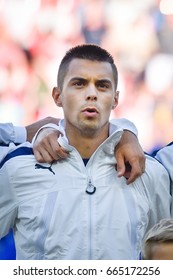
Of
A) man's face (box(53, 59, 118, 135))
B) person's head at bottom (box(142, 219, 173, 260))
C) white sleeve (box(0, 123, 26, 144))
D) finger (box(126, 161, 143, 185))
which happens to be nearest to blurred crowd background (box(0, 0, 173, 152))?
white sleeve (box(0, 123, 26, 144))

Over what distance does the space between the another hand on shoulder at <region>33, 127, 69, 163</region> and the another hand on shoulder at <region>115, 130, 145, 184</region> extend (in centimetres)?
14

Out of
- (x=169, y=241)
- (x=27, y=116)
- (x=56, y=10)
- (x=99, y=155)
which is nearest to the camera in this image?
(x=169, y=241)

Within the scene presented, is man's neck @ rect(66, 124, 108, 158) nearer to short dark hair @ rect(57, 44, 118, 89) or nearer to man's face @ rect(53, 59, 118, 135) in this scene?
man's face @ rect(53, 59, 118, 135)

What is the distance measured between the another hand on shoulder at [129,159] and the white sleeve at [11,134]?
12.0 inches

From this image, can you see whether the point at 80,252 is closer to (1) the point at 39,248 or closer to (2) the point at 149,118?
(1) the point at 39,248

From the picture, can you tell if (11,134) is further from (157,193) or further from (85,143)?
(157,193)

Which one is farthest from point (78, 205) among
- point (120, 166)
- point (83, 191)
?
point (120, 166)

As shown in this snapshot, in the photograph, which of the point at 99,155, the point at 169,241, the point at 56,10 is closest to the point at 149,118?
the point at 56,10

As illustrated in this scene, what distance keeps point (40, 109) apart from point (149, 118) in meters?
0.72

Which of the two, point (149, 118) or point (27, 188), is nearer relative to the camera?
point (27, 188)

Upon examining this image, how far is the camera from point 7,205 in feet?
5.21

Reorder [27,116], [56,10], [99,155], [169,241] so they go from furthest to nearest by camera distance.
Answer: [56,10] < [27,116] < [99,155] < [169,241]

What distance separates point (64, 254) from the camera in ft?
4.89

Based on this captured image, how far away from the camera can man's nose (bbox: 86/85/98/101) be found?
1.61 metres
